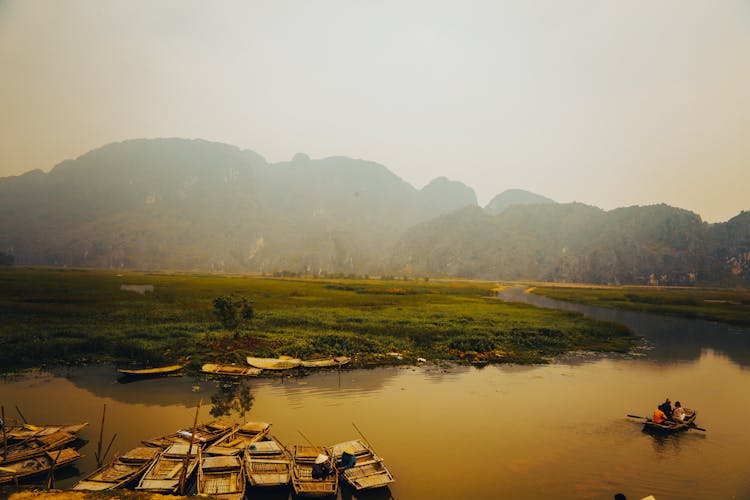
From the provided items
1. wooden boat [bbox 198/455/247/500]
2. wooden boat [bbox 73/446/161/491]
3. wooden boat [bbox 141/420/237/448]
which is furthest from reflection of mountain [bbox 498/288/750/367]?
wooden boat [bbox 73/446/161/491]

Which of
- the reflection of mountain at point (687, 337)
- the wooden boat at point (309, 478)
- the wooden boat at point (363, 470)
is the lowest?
the reflection of mountain at point (687, 337)

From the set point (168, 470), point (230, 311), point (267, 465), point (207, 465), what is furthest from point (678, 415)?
point (230, 311)

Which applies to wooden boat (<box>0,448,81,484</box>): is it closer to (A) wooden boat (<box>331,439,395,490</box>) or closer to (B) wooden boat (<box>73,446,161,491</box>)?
(B) wooden boat (<box>73,446,161,491</box>)

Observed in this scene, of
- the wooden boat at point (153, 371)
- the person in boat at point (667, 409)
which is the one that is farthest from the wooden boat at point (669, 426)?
the wooden boat at point (153, 371)

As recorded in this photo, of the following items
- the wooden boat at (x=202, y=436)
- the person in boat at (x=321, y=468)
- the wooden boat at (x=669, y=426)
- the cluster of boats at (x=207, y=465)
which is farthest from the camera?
the wooden boat at (x=669, y=426)

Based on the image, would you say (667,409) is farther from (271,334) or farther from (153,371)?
(153,371)

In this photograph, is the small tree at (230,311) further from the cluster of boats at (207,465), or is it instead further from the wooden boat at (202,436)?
the cluster of boats at (207,465)

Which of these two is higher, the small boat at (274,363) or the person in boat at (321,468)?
the person in boat at (321,468)
